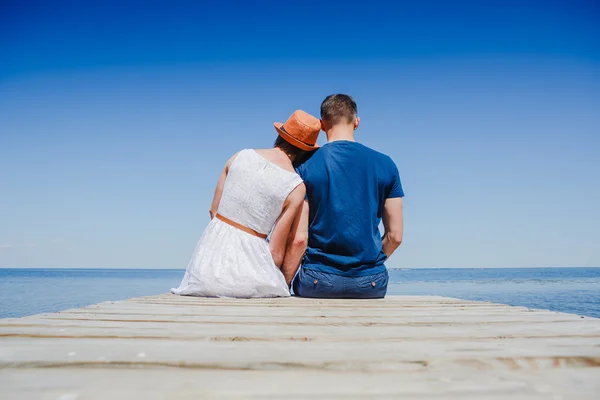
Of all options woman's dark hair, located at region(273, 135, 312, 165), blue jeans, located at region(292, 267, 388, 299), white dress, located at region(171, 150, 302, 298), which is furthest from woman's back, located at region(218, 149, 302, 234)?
blue jeans, located at region(292, 267, 388, 299)

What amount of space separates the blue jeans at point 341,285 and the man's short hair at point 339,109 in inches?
44.0

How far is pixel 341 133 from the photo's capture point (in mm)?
3334

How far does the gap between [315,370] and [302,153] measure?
242 centimetres

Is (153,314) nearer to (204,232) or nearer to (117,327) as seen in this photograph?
(117,327)

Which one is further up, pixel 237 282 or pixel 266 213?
pixel 266 213

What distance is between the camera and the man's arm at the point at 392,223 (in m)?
3.24

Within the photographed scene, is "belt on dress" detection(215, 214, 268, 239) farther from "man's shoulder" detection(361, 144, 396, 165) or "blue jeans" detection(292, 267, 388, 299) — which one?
"man's shoulder" detection(361, 144, 396, 165)

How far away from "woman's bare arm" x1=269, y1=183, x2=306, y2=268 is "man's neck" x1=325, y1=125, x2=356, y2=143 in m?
0.49

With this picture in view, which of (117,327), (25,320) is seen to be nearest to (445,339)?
(117,327)

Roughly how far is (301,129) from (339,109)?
1.21 feet

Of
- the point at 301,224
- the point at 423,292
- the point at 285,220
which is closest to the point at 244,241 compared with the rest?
the point at 285,220

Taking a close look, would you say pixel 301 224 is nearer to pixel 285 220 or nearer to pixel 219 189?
pixel 285 220

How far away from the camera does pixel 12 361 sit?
107 centimetres

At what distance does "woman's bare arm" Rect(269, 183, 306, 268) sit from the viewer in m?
3.09
